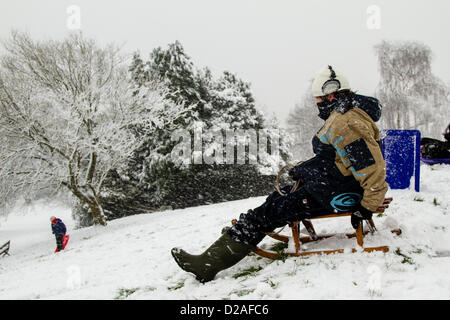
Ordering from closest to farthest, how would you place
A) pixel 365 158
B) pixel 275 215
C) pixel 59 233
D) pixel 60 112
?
pixel 365 158, pixel 275 215, pixel 59 233, pixel 60 112

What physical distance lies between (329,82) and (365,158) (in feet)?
2.74

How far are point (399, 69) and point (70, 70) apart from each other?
80.6ft

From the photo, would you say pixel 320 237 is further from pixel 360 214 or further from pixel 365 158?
pixel 365 158

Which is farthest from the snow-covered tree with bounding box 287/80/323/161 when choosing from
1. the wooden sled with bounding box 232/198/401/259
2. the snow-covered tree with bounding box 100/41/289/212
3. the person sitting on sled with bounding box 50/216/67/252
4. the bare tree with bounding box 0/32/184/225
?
the wooden sled with bounding box 232/198/401/259

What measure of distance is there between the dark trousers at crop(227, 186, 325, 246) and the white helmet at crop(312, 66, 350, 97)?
3.33 feet

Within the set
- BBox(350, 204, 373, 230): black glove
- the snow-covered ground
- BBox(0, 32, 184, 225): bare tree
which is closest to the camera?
the snow-covered ground

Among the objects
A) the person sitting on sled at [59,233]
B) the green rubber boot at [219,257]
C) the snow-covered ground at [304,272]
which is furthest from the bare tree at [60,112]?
the green rubber boot at [219,257]

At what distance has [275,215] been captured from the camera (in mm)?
2979

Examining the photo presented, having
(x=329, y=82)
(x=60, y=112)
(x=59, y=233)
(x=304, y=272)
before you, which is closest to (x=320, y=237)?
(x=304, y=272)

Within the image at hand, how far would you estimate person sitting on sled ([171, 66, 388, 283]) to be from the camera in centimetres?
257

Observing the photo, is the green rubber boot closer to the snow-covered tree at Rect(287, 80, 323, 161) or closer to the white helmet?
the white helmet
